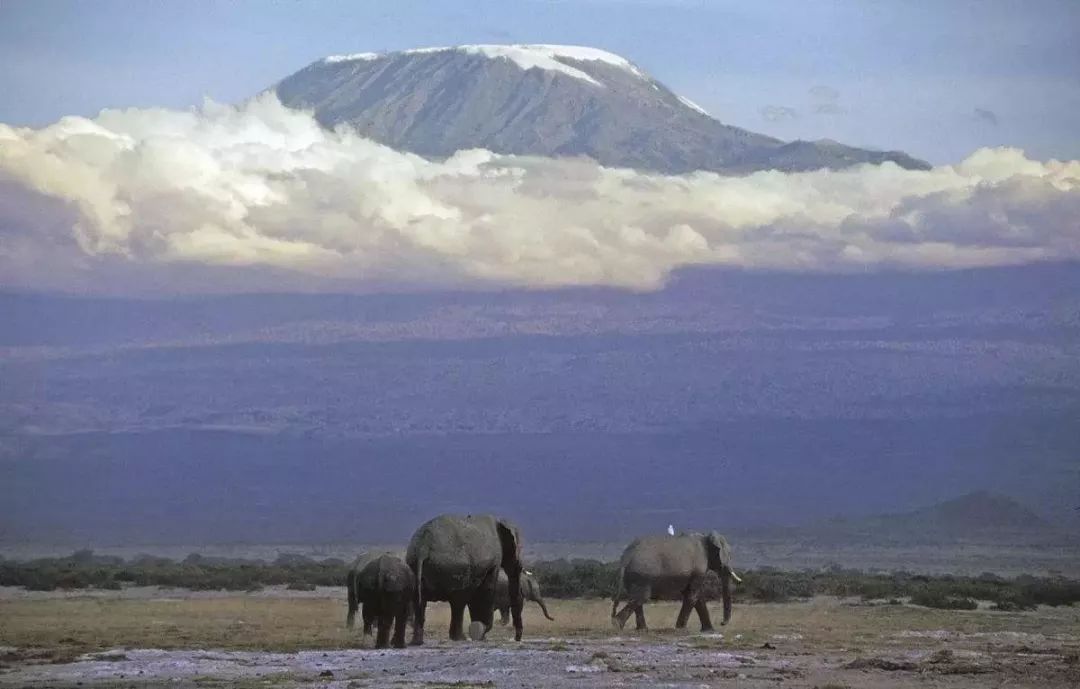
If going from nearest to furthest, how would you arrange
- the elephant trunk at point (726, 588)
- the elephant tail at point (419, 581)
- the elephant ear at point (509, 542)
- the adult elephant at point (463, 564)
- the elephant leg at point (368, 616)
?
the elephant tail at point (419, 581)
the elephant leg at point (368, 616)
the adult elephant at point (463, 564)
the elephant ear at point (509, 542)
the elephant trunk at point (726, 588)

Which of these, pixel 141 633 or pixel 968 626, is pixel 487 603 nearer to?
pixel 141 633

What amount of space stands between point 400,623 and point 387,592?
51 centimetres

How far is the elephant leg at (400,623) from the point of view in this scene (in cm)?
2964

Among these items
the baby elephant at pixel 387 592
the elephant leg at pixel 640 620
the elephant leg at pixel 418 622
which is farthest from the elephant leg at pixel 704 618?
the baby elephant at pixel 387 592

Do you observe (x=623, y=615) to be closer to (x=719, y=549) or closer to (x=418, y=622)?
(x=719, y=549)

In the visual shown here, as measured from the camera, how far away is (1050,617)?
4434 cm

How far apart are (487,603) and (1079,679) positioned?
9976 mm

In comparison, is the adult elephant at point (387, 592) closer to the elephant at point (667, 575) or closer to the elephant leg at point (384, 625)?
the elephant leg at point (384, 625)

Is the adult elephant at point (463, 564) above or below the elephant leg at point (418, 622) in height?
above

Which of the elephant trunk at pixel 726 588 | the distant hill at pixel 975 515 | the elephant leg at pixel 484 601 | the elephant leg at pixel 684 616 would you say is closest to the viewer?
the elephant leg at pixel 484 601

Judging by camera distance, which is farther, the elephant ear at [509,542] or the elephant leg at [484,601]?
the elephant ear at [509,542]

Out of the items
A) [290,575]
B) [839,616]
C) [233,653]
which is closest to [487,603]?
[233,653]

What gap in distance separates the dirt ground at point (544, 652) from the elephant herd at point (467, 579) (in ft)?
1.81

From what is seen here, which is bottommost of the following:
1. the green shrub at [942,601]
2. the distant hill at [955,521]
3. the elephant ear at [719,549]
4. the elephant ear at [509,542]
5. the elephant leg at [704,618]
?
the distant hill at [955,521]
